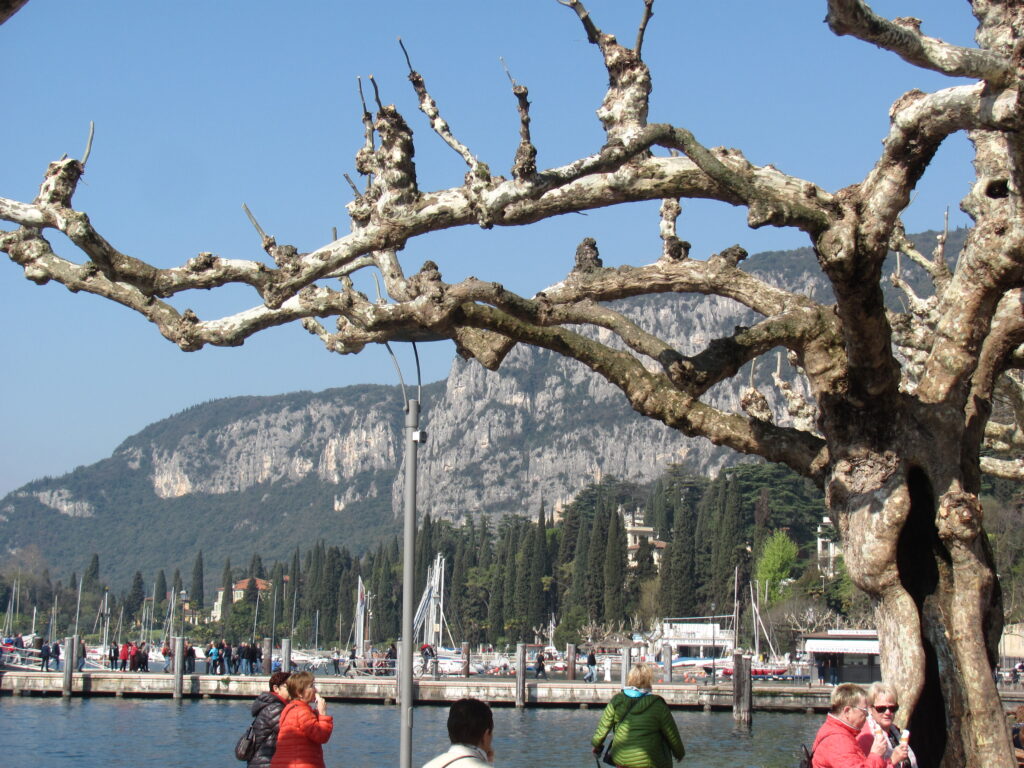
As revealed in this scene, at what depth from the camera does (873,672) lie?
46062 millimetres

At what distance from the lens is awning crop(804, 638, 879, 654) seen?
48.5m

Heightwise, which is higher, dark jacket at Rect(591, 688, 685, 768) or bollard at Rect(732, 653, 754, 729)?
dark jacket at Rect(591, 688, 685, 768)

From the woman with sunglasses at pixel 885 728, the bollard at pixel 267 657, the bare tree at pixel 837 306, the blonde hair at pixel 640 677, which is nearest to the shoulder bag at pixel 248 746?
the blonde hair at pixel 640 677

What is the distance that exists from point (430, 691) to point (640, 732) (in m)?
31.6

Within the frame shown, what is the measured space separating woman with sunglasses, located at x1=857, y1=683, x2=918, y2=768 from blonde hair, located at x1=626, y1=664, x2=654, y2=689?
1.56 metres

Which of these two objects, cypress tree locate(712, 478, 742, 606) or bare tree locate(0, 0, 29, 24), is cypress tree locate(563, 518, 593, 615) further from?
bare tree locate(0, 0, 29, 24)

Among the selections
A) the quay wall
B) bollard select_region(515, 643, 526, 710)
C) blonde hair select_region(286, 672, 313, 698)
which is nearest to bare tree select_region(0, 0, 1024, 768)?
blonde hair select_region(286, 672, 313, 698)

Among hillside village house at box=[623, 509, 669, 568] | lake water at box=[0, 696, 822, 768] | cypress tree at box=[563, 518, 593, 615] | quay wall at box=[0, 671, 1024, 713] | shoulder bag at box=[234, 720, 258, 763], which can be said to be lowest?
lake water at box=[0, 696, 822, 768]

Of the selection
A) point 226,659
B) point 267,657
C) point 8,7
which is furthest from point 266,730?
point 226,659

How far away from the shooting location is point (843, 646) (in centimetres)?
4919

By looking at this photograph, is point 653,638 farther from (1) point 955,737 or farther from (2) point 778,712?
(1) point 955,737

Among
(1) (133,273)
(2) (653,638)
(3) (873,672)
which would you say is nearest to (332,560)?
(2) (653,638)

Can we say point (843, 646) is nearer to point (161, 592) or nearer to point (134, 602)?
point (134, 602)

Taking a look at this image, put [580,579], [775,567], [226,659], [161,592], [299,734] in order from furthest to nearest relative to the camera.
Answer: [161,592] → [580,579] → [775,567] → [226,659] → [299,734]
